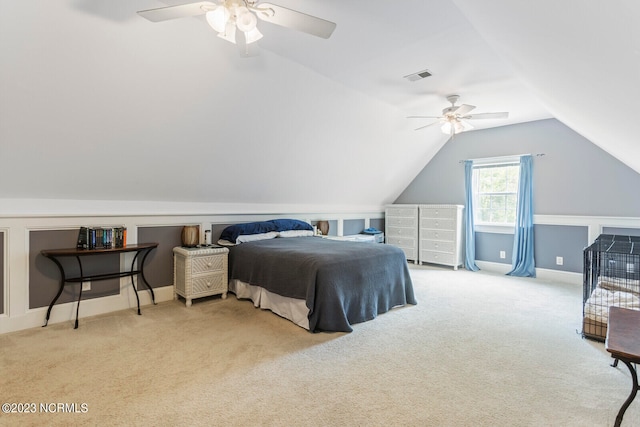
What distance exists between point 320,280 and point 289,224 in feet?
6.76

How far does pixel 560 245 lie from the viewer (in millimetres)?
5047

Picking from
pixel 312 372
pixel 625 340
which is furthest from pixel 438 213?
pixel 625 340

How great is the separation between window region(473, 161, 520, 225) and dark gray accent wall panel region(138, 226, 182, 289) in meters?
5.19

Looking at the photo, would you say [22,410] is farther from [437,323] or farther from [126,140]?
[437,323]

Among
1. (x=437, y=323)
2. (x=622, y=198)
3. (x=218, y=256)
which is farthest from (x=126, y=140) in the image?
(x=622, y=198)

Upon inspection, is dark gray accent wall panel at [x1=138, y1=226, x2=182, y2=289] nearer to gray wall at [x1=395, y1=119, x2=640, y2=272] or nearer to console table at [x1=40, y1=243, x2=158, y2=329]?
console table at [x1=40, y1=243, x2=158, y2=329]

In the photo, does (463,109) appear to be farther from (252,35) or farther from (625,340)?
(625,340)

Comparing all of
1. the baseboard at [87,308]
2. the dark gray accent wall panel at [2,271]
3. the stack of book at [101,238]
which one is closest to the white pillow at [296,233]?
the baseboard at [87,308]

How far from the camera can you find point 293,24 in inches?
75.2

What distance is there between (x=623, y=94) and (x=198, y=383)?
2.90 meters

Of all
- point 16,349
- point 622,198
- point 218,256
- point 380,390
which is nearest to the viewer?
point 380,390

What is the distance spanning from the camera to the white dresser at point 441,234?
5762 millimetres

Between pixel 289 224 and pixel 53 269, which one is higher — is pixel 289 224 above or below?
above

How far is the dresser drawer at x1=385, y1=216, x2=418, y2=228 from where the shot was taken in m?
6.36
